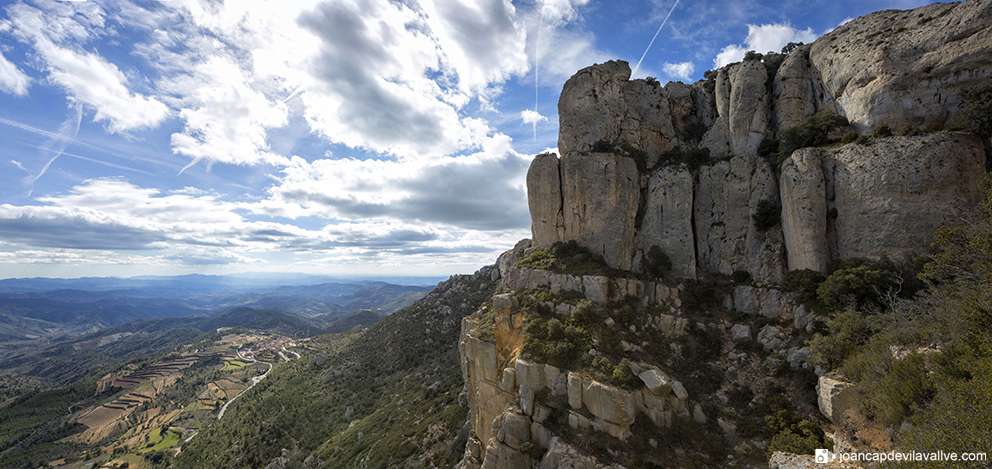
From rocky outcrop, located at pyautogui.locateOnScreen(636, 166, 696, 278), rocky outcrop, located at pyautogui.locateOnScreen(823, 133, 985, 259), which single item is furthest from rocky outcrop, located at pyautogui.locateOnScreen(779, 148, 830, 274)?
rocky outcrop, located at pyautogui.locateOnScreen(636, 166, 696, 278)

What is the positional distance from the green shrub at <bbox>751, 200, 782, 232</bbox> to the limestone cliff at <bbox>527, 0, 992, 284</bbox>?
47 cm

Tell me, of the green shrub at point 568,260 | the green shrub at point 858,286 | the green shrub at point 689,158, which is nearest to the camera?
the green shrub at point 858,286

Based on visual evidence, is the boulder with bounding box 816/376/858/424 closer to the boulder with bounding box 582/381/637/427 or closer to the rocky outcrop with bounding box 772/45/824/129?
the boulder with bounding box 582/381/637/427

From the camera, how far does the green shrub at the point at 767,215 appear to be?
30.3 metres

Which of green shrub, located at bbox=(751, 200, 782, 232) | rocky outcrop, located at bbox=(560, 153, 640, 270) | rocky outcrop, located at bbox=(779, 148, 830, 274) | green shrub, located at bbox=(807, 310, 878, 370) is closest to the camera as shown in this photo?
green shrub, located at bbox=(807, 310, 878, 370)

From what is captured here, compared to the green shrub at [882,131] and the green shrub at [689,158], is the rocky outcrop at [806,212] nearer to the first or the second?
the green shrub at [882,131]

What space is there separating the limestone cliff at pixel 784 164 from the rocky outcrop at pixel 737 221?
122mm

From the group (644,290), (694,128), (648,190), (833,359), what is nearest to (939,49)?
(694,128)

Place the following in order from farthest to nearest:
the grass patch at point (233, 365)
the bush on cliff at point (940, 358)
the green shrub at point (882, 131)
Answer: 1. the grass patch at point (233, 365)
2. the green shrub at point (882, 131)
3. the bush on cliff at point (940, 358)

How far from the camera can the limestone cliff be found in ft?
78.1

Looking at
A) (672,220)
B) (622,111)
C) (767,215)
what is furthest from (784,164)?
(622,111)

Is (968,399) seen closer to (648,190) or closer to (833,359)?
(833,359)

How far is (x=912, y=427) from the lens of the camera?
47.2 feet

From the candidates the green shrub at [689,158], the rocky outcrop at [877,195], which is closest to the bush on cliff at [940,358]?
the rocky outcrop at [877,195]
